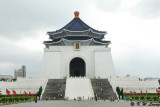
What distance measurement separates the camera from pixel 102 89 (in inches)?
1154

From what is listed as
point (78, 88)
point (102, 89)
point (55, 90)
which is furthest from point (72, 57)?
point (102, 89)

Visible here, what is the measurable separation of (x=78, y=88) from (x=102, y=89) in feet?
9.87

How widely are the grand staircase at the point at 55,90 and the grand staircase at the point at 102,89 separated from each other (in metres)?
3.99

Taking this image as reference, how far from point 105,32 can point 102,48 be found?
4144mm

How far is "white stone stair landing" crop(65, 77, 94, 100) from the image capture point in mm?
27969

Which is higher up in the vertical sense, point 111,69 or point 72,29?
point 72,29

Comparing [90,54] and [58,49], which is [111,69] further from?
[58,49]

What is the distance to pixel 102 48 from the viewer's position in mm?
40375

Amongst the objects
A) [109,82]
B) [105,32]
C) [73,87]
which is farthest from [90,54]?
[73,87]

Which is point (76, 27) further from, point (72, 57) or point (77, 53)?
point (72, 57)

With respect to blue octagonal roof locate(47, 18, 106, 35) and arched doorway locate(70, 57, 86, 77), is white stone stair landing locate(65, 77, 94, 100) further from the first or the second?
arched doorway locate(70, 57, 86, 77)

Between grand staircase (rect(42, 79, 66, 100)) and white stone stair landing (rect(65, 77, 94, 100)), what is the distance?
0.63 m

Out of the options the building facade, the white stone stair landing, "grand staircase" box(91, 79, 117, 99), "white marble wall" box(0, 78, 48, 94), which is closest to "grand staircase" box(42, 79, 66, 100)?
the white stone stair landing

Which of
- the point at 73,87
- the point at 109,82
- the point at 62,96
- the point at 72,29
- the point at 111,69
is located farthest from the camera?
the point at 72,29
